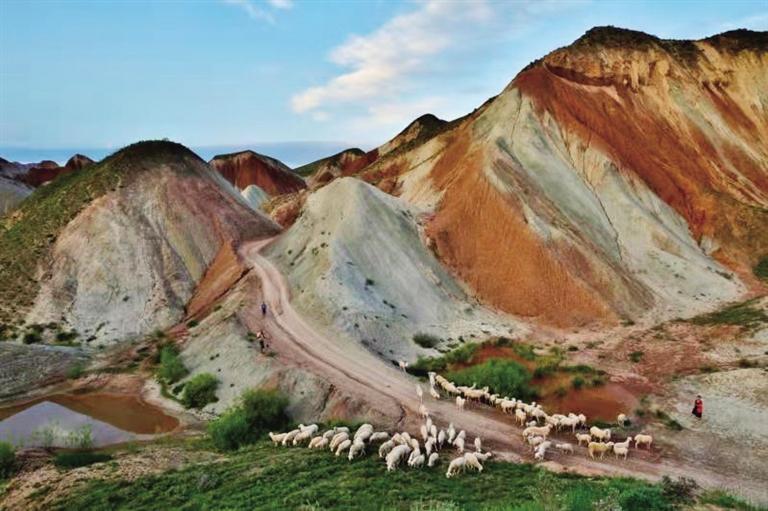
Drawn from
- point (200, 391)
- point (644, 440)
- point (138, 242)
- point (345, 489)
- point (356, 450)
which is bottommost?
point (200, 391)

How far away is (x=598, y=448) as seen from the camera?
21516 mm

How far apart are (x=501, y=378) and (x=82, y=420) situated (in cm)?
2159

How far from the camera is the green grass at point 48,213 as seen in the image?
4300 centimetres

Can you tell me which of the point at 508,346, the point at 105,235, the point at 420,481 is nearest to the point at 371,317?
the point at 508,346

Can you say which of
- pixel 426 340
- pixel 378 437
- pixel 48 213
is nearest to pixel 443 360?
pixel 426 340

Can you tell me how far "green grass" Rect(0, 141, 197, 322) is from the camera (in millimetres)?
43000

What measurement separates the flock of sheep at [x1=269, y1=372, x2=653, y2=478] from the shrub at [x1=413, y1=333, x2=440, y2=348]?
1147cm

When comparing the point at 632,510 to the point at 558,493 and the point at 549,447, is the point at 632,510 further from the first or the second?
the point at 549,447

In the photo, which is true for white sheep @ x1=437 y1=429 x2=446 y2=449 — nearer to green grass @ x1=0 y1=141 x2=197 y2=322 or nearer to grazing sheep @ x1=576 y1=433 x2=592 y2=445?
grazing sheep @ x1=576 y1=433 x2=592 y2=445

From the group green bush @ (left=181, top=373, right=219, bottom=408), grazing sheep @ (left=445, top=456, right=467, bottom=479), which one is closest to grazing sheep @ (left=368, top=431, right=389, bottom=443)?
grazing sheep @ (left=445, top=456, right=467, bottom=479)

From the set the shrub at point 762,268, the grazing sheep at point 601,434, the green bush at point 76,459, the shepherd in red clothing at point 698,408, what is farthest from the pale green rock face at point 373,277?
the shrub at point 762,268

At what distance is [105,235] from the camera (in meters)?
47.4

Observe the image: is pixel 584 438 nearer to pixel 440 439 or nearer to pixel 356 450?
pixel 440 439

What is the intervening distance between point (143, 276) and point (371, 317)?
2028 cm
